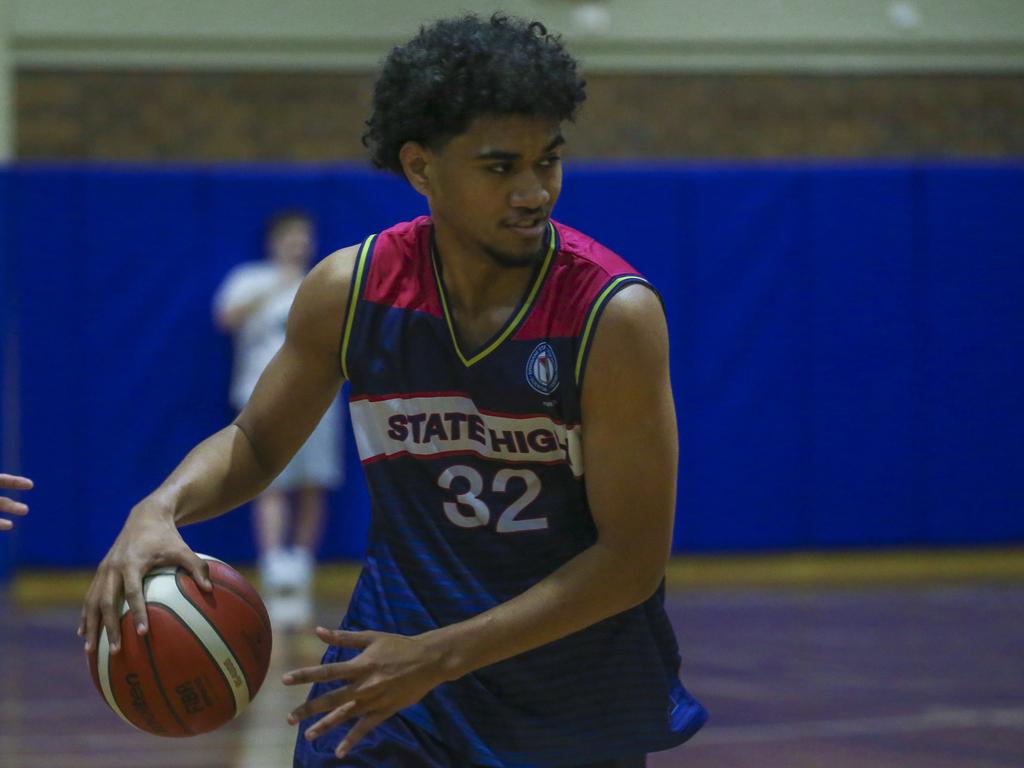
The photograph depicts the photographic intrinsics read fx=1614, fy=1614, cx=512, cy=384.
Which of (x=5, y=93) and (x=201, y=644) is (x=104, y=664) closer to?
(x=201, y=644)

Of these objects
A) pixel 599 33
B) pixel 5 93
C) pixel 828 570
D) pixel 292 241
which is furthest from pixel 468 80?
pixel 599 33

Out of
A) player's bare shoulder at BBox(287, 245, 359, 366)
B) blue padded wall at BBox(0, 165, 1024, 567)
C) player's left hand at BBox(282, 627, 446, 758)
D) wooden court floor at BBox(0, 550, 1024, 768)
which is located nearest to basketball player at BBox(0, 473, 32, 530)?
player's bare shoulder at BBox(287, 245, 359, 366)

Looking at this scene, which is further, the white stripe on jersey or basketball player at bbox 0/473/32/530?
basketball player at bbox 0/473/32/530

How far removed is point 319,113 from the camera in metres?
10.2

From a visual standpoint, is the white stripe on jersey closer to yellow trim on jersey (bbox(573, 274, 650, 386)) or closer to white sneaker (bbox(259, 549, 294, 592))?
yellow trim on jersey (bbox(573, 274, 650, 386))

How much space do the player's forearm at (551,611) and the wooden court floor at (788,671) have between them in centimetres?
251

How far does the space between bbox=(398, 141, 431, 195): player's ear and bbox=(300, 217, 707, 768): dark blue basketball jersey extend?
111mm

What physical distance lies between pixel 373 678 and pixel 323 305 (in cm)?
62

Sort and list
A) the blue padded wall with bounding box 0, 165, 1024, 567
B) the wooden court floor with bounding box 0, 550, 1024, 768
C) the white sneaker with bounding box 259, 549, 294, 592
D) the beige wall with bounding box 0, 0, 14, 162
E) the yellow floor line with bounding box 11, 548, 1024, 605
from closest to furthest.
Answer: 1. the wooden court floor with bounding box 0, 550, 1024, 768
2. the white sneaker with bounding box 259, 549, 294, 592
3. the blue padded wall with bounding box 0, 165, 1024, 567
4. the yellow floor line with bounding box 11, 548, 1024, 605
5. the beige wall with bounding box 0, 0, 14, 162

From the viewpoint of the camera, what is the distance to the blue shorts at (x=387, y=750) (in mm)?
2355

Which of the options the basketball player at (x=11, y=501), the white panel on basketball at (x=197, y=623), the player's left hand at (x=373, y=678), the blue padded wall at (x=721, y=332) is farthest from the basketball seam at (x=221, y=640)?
the blue padded wall at (x=721, y=332)

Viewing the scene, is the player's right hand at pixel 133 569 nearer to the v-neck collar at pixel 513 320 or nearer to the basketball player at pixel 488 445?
the basketball player at pixel 488 445

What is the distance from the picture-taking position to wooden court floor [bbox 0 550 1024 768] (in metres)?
4.90

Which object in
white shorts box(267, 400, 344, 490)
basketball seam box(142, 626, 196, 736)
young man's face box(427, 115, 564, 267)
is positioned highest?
young man's face box(427, 115, 564, 267)
